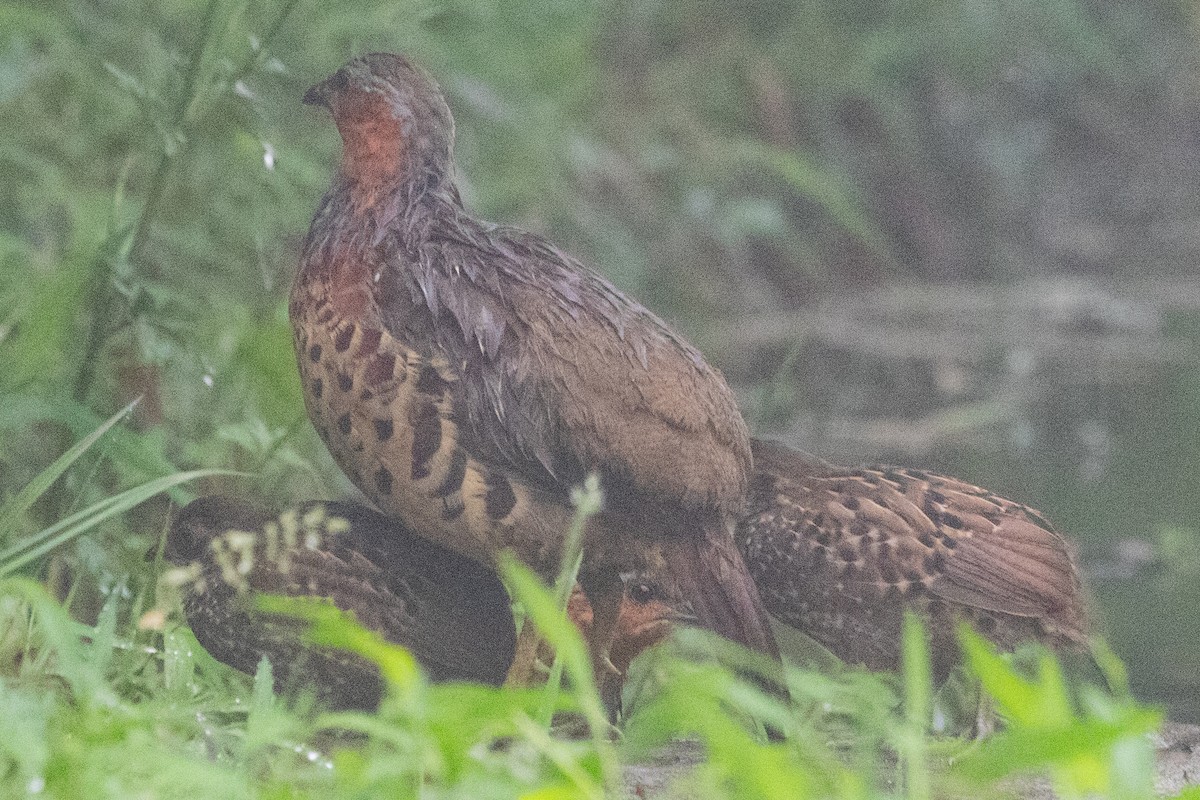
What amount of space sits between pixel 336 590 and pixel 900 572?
114 cm

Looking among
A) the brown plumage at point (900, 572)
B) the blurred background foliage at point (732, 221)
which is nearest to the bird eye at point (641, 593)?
the brown plumage at point (900, 572)

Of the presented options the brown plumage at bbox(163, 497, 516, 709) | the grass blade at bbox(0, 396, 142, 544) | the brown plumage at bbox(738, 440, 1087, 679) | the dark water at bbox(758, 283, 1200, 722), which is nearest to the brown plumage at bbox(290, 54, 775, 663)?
the brown plumage at bbox(163, 497, 516, 709)

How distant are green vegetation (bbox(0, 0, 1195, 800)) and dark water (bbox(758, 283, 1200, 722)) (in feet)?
0.90

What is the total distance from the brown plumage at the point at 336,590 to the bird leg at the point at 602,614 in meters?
0.16

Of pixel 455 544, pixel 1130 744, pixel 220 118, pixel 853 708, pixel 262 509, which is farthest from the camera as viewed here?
pixel 220 118

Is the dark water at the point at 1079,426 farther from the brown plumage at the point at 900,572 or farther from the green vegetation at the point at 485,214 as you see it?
A: the brown plumage at the point at 900,572

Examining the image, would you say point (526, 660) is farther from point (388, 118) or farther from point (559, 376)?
point (388, 118)

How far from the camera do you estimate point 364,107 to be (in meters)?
3.23

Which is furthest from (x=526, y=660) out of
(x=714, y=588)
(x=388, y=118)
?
(x=388, y=118)

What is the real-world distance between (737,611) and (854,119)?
243 inches

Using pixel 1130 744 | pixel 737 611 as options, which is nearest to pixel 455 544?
pixel 737 611

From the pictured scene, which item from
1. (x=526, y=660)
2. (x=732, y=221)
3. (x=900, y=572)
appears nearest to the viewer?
(x=526, y=660)

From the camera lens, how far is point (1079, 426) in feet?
22.8

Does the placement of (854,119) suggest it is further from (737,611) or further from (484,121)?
(737,611)
